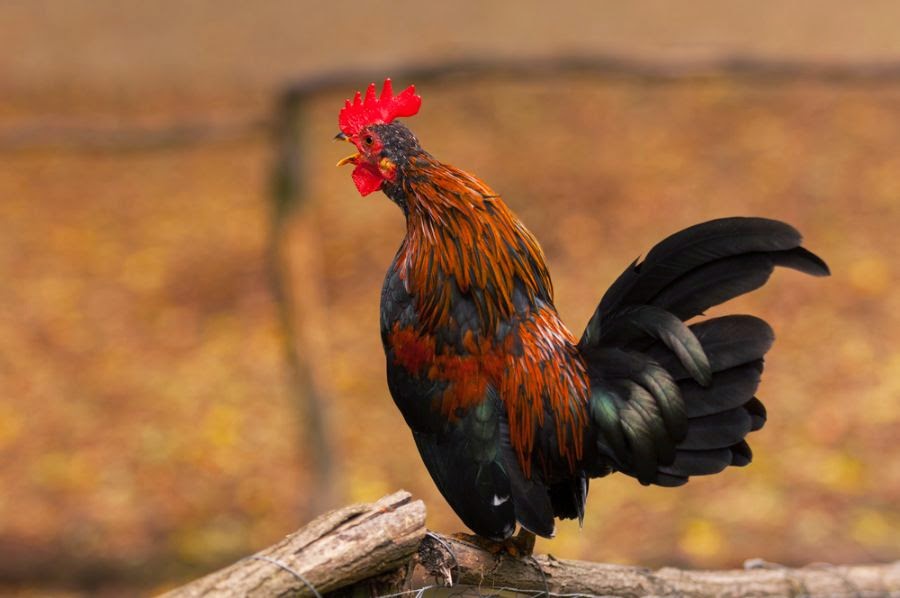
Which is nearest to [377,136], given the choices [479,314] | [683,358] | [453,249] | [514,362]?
[453,249]

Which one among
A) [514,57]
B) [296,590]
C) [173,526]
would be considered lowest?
[296,590]

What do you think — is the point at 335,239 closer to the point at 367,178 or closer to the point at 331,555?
the point at 367,178

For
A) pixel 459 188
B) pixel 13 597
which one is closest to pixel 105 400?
pixel 13 597

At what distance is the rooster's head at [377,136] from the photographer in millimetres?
2354

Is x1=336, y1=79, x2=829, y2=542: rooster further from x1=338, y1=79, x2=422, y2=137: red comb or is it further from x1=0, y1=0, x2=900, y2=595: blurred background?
x1=0, y1=0, x2=900, y2=595: blurred background

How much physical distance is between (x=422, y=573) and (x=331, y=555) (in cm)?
40

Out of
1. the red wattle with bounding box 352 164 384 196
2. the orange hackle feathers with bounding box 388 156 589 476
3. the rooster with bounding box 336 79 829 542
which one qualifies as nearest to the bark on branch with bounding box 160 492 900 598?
the rooster with bounding box 336 79 829 542

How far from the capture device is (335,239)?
7895 mm

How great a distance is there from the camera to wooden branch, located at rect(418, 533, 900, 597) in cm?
234

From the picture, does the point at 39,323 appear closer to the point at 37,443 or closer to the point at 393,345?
the point at 37,443

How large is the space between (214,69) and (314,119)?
1407mm

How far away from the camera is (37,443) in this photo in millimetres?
6031

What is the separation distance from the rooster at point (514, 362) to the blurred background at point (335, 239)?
2777mm

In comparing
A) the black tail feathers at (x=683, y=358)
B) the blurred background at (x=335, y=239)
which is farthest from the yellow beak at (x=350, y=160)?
the blurred background at (x=335, y=239)
